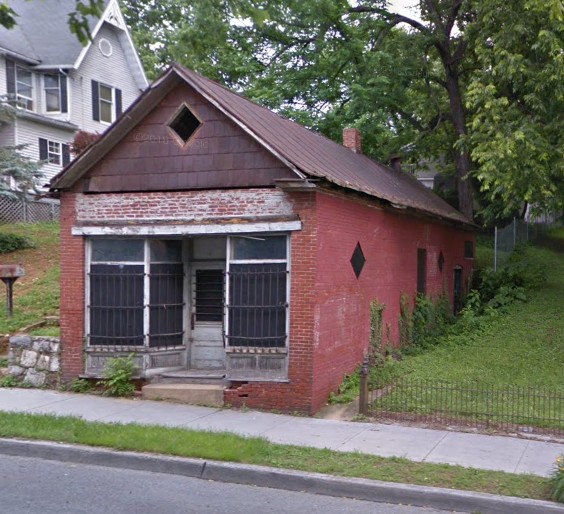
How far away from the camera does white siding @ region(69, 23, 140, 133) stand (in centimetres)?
2981

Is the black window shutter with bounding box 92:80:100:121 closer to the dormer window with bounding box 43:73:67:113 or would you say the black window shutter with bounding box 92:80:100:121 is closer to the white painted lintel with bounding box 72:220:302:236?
the dormer window with bounding box 43:73:67:113

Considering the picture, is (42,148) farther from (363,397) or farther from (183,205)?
(363,397)

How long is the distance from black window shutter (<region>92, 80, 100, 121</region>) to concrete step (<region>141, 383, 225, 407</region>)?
22.1 metres

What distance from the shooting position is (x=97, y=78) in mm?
30766

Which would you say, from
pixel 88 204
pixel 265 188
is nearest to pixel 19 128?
pixel 88 204

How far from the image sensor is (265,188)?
35.1 feet

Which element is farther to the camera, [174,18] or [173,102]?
[174,18]

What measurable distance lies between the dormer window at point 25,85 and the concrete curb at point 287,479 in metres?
22.9

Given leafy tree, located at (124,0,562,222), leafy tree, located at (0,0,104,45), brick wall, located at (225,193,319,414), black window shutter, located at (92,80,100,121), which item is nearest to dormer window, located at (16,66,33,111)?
black window shutter, located at (92,80,100,121)

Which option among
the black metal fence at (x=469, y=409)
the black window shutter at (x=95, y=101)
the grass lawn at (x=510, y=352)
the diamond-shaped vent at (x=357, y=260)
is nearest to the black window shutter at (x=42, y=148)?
the black window shutter at (x=95, y=101)

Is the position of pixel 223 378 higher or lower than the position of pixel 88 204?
lower

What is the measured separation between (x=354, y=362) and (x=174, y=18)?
26.8 metres

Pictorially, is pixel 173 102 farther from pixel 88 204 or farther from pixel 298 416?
pixel 298 416

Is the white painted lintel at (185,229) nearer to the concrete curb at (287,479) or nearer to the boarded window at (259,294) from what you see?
the boarded window at (259,294)
